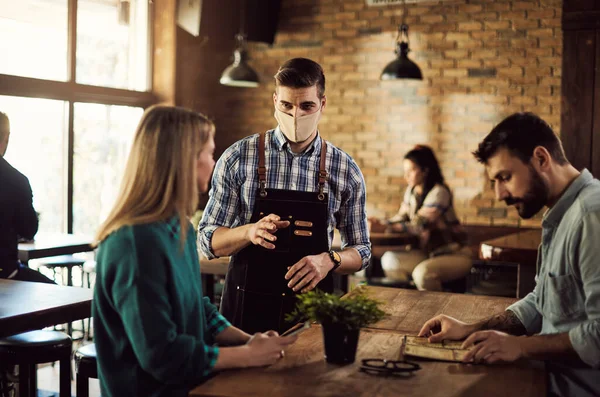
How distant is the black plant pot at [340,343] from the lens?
73.7 inches

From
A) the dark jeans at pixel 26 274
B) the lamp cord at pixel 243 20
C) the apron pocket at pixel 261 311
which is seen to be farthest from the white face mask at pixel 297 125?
the lamp cord at pixel 243 20

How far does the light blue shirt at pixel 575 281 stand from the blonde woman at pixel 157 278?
0.78 metres

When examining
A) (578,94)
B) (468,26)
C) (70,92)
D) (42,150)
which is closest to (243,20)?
(70,92)

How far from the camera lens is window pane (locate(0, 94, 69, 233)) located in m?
5.87

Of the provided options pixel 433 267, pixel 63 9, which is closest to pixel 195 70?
pixel 63 9

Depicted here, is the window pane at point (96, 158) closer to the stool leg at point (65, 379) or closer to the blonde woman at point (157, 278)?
the stool leg at point (65, 379)

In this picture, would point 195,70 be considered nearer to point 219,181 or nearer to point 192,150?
point 219,181

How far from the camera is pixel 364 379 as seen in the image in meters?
1.77

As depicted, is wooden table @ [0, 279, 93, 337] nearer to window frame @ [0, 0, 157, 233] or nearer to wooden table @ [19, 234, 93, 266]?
wooden table @ [19, 234, 93, 266]

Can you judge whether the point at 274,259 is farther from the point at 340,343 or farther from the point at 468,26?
the point at 468,26

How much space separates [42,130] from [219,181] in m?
3.93

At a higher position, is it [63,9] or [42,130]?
[63,9]

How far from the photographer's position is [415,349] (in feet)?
6.63

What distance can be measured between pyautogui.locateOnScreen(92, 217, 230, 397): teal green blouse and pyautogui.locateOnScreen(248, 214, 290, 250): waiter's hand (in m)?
0.61
